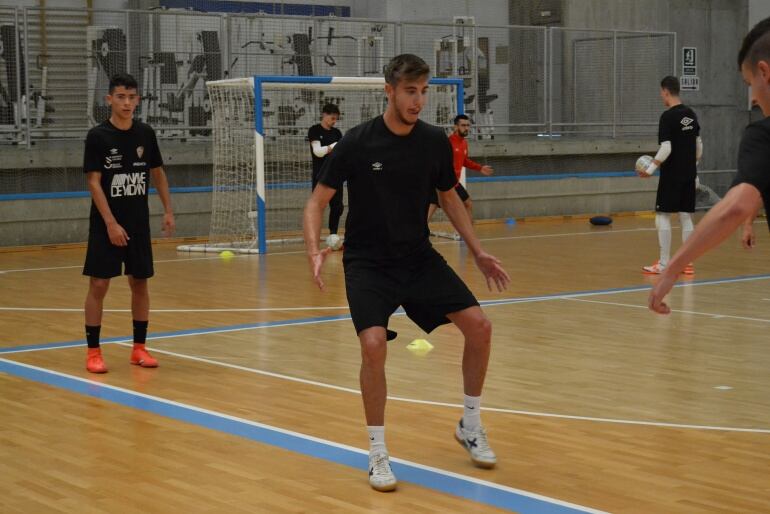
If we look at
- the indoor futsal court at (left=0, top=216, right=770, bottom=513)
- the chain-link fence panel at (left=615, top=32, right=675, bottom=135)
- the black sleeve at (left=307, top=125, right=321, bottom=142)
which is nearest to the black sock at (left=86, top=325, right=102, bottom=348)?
the indoor futsal court at (left=0, top=216, right=770, bottom=513)

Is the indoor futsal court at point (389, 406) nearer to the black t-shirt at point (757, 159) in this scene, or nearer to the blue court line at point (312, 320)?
the blue court line at point (312, 320)

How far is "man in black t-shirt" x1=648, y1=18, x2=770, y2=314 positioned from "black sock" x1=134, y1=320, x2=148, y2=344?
5.49 metres

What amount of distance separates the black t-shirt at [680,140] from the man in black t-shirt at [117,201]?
7.33 meters

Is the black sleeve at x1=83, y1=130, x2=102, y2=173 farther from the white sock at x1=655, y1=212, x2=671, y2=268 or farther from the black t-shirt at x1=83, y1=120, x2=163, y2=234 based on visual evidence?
the white sock at x1=655, y1=212, x2=671, y2=268

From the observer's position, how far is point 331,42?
2180 cm

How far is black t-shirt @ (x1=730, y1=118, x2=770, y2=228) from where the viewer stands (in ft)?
12.7

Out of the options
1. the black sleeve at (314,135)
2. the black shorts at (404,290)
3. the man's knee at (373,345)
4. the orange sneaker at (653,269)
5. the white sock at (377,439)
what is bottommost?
the white sock at (377,439)

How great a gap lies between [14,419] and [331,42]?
50.8ft

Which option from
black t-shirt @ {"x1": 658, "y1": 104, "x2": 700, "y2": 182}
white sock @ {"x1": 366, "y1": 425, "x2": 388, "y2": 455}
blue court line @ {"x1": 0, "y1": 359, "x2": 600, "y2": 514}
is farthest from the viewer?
black t-shirt @ {"x1": 658, "y1": 104, "x2": 700, "y2": 182}

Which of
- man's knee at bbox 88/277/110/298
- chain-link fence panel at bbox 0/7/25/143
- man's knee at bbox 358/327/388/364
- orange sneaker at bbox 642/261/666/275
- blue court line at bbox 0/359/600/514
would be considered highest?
chain-link fence panel at bbox 0/7/25/143

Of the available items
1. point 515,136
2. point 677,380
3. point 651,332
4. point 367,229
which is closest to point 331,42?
point 515,136

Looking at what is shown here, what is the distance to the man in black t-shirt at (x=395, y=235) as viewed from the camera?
18.7 ft

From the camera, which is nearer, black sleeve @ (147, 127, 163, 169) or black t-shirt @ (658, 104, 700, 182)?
black sleeve @ (147, 127, 163, 169)

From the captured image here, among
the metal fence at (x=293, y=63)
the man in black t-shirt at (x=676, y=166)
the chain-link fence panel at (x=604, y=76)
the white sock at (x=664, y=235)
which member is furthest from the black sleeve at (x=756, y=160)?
the chain-link fence panel at (x=604, y=76)
